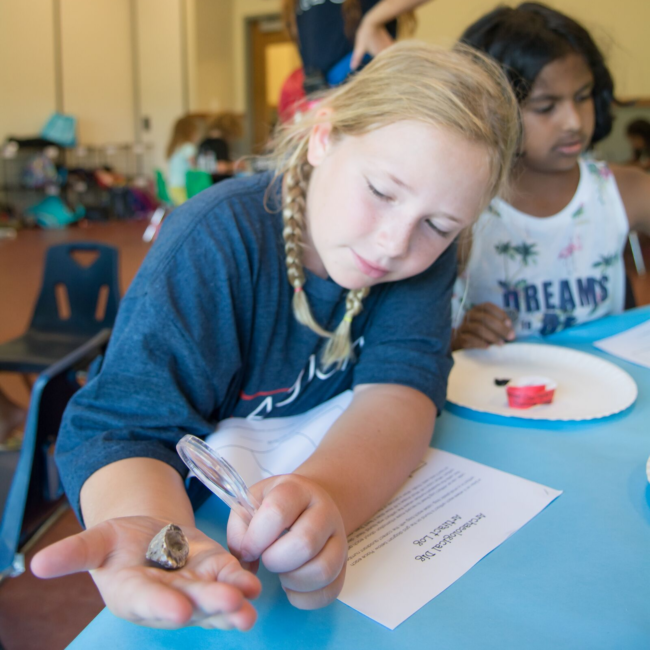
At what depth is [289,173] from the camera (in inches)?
30.6

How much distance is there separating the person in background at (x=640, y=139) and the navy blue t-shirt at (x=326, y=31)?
4.78m

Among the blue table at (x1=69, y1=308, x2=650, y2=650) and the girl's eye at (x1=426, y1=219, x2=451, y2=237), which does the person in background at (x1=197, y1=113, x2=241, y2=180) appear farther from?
the blue table at (x1=69, y1=308, x2=650, y2=650)

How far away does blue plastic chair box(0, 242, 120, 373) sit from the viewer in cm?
189

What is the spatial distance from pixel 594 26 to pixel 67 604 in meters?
1.62

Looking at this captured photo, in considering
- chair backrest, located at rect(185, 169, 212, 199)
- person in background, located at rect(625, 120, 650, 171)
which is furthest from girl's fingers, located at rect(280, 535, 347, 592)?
person in background, located at rect(625, 120, 650, 171)

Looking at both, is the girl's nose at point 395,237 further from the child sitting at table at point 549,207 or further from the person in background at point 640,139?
the person in background at point 640,139

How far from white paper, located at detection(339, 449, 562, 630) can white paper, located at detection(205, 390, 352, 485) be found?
0.13 metres

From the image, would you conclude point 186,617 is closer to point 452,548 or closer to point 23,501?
point 452,548

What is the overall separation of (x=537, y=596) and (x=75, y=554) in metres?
0.33

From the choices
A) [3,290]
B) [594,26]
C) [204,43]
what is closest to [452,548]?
[594,26]

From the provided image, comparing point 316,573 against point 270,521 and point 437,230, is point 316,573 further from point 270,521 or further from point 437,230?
point 437,230

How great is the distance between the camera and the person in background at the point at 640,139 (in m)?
5.69

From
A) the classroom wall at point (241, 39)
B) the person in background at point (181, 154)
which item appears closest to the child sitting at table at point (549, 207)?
the person in background at point (181, 154)

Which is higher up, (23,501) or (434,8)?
(434,8)
